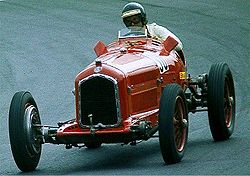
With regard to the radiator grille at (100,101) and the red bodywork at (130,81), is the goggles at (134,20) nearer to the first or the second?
the red bodywork at (130,81)

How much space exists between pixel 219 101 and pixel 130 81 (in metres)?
1.56

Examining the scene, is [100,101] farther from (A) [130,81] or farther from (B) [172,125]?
(B) [172,125]

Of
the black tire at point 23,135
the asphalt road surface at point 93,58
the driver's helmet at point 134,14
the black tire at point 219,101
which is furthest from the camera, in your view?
the driver's helmet at point 134,14

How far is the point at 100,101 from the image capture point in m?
11.9

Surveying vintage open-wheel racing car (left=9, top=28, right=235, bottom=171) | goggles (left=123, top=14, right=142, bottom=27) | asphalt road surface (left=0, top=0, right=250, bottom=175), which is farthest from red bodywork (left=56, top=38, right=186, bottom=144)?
asphalt road surface (left=0, top=0, right=250, bottom=175)

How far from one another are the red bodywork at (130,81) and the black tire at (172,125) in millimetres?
324

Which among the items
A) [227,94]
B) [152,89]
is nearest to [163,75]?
[152,89]

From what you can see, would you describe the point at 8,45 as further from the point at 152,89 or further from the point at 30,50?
the point at 152,89

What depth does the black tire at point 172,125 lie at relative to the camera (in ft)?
37.3

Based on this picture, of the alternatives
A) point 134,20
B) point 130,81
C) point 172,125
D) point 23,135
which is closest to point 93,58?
point 134,20

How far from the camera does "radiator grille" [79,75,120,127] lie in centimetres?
1188

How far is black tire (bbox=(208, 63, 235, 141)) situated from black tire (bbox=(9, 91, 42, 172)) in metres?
2.42

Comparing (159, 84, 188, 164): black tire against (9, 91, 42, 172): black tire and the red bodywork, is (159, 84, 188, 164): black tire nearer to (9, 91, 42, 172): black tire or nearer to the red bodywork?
the red bodywork

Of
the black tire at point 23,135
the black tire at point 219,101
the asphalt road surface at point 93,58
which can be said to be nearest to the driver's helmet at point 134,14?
the black tire at point 219,101
